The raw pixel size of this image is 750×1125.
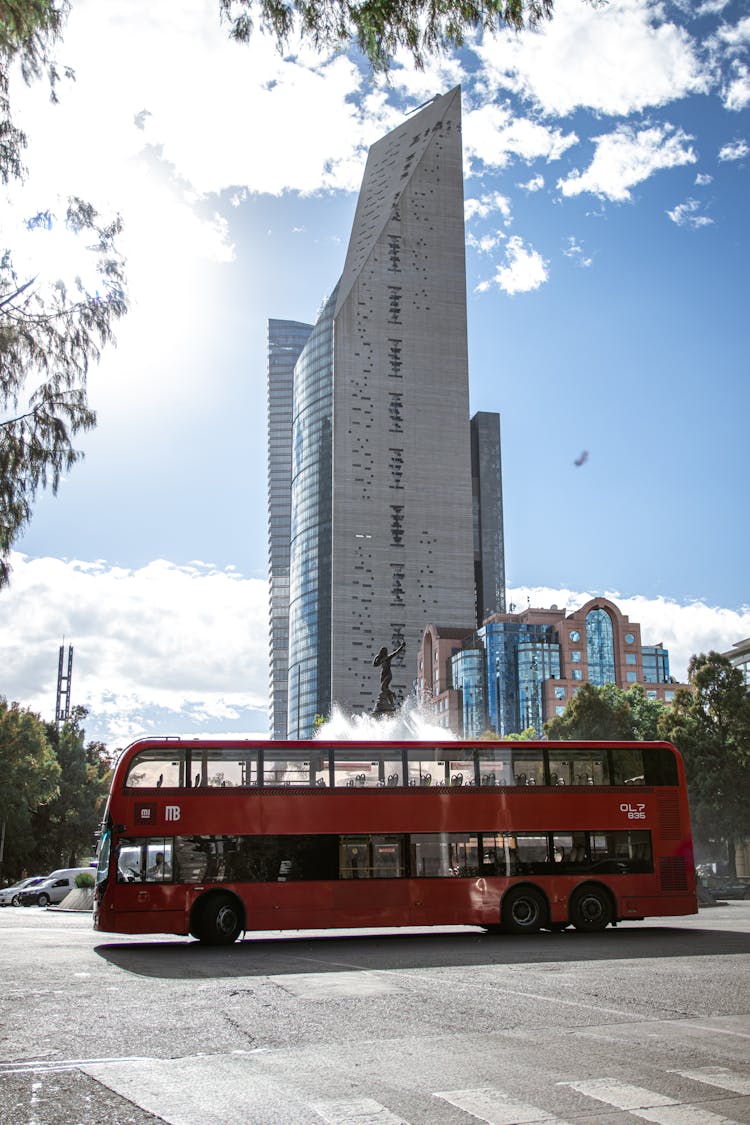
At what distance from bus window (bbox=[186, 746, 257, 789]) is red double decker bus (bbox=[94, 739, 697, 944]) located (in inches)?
1.1

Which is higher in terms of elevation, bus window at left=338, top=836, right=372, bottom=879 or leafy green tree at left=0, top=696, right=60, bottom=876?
leafy green tree at left=0, top=696, right=60, bottom=876

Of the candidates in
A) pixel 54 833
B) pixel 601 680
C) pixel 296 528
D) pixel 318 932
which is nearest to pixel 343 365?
pixel 296 528

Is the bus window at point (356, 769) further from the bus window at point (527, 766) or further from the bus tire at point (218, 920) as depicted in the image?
the bus tire at point (218, 920)

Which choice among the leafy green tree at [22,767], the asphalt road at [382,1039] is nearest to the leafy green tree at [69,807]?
the leafy green tree at [22,767]

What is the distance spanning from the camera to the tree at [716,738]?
178 feet

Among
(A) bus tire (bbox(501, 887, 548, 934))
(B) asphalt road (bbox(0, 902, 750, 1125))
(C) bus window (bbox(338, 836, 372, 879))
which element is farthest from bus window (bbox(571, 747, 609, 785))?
(C) bus window (bbox(338, 836, 372, 879))

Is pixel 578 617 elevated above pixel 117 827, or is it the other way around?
pixel 578 617

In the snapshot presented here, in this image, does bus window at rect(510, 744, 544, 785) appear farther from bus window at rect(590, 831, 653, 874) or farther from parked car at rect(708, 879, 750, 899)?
parked car at rect(708, 879, 750, 899)

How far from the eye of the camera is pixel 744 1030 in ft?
32.0

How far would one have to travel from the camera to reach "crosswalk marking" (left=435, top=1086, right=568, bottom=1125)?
261 inches

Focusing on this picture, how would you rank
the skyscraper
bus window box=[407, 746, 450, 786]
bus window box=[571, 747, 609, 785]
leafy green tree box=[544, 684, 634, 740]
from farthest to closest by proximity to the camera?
the skyscraper, leafy green tree box=[544, 684, 634, 740], bus window box=[571, 747, 609, 785], bus window box=[407, 746, 450, 786]

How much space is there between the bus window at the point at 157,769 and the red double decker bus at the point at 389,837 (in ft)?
0.09

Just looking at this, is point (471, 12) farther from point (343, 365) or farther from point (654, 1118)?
point (343, 365)

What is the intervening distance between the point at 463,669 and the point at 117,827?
123 m
